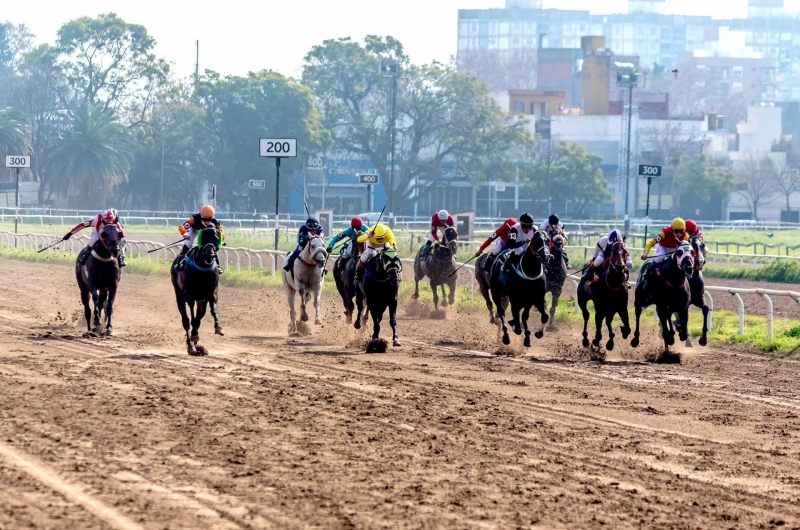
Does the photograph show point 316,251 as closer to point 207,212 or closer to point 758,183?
point 207,212

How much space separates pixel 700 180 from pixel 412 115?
2278 centimetres

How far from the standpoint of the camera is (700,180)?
292 ft

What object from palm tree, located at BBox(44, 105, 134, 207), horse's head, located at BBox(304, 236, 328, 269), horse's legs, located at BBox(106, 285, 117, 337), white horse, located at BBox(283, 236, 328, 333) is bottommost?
horse's legs, located at BBox(106, 285, 117, 337)

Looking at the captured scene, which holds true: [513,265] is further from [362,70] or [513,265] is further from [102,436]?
[362,70]

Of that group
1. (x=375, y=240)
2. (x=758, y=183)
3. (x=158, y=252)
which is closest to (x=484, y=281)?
(x=375, y=240)

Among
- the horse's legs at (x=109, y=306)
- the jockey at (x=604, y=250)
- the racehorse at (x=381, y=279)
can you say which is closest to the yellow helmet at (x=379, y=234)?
the racehorse at (x=381, y=279)

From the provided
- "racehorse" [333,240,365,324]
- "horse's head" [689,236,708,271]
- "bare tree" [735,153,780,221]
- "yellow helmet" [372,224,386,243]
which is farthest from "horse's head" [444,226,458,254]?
"bare tree" [735,153,780,221]

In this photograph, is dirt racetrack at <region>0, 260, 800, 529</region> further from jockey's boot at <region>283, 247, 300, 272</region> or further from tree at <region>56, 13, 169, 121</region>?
tree at <region>56, 13, 169, 121</region>

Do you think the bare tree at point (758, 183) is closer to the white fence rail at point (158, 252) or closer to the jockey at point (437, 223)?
the white fence rail at point (158, 252)

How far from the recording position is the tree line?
245ft

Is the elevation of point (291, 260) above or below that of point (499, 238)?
below

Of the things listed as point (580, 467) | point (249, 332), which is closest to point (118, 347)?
point (249, 332)

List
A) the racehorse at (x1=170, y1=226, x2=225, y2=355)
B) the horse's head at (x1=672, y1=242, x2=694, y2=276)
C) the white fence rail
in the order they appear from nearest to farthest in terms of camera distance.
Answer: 1. the horse's head at (x1=672, y1=242, x2=694, y2=276)
2. the racehorse at (x1=170, y1=226, x2=225, y2=355)
3. the white fence rail

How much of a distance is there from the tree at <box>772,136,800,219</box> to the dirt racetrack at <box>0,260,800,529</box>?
85.3m
